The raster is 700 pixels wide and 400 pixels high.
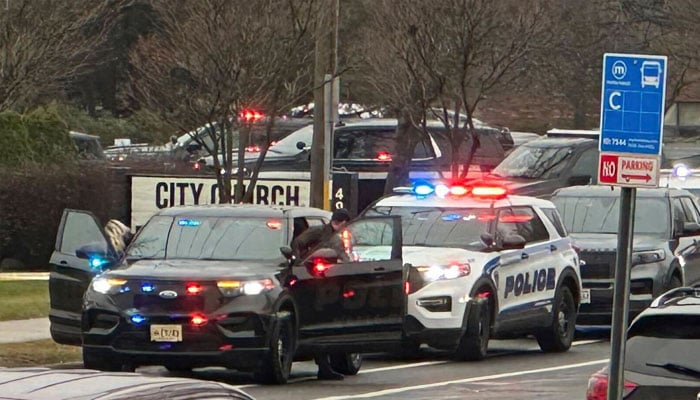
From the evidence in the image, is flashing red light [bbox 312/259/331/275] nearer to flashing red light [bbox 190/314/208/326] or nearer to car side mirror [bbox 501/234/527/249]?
flashing red light [bbox 190/314/208/326]

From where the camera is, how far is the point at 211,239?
1501 centimetres

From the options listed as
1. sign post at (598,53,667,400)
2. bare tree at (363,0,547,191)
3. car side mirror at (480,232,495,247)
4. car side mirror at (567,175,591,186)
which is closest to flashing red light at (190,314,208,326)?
car side mirror at (480,232,495,247)

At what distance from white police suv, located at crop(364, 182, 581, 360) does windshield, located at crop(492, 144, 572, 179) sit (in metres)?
9.22

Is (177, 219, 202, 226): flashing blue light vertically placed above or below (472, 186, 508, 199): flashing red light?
below

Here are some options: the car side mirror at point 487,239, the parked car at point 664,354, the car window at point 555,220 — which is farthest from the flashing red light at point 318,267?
the parked car at point 664,354

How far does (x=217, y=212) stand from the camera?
15.4 m

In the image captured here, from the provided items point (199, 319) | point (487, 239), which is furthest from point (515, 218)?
point (199, 319)

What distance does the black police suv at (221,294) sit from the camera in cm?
1377

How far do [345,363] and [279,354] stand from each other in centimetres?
166

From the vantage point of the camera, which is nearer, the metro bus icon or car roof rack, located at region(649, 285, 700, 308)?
car roof rack, located at region(649, 285, 700, 308)

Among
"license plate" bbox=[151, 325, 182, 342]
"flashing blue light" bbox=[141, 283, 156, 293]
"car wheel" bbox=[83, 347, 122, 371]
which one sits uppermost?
"flashing blue light" bbox=[141, 283, 156, 293]

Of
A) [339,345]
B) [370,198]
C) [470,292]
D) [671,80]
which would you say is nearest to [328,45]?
[470,292]

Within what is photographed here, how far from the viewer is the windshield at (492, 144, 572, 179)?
28.4 metres

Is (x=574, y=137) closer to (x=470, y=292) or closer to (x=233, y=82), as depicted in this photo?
(x=233, y=82)
